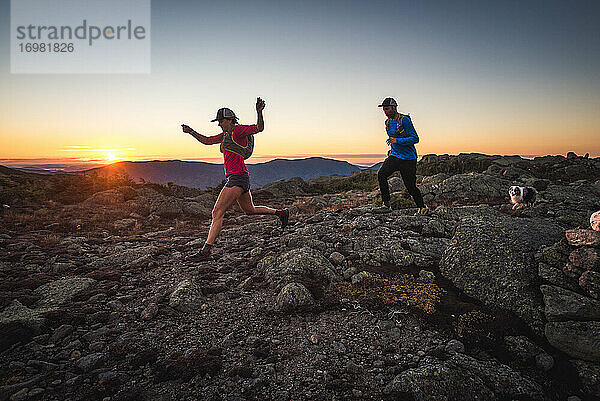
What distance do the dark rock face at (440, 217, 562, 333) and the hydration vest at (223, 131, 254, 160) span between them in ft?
15.9

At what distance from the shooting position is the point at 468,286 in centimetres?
505

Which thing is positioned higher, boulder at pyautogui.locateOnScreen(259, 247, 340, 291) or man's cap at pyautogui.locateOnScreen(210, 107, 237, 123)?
man's cap at pyautogui.locateOnScreen(210, 107, 237, 123)

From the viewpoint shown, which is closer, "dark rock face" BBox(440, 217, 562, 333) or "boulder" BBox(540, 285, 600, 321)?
"boulder" BBox(540, 285, 600, 321)

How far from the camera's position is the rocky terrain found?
331cm

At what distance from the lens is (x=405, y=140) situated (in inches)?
331

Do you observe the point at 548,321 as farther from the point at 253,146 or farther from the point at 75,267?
the point at 75,267

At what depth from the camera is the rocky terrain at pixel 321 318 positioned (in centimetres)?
331

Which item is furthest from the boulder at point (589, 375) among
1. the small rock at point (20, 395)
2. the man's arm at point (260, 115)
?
the man's arm at point (260, 115)

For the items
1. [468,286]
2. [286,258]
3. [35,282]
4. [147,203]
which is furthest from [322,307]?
[147,203]

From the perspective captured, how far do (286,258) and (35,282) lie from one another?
5.12 m

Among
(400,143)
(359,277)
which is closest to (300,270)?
(359,277)

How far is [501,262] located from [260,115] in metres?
5.41

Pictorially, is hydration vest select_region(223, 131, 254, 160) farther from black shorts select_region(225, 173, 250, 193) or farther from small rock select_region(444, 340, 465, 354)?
small rock select_region(444, 340, 465, 354)

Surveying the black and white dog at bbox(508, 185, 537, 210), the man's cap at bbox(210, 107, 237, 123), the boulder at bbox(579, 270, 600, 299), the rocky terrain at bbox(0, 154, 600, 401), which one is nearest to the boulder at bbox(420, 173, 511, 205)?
the black and white dog at bbox(508, 185, 537, 210)
